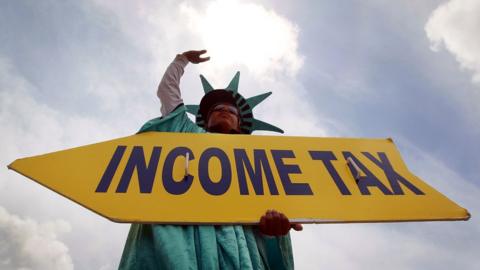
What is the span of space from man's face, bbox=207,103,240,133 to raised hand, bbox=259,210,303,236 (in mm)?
1456

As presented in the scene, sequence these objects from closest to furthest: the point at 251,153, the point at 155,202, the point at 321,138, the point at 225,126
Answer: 1. the point at 155,202
2. the point at 251,153
3. the point at 321,138
4. the point at 225,126

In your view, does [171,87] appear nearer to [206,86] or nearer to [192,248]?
[206,86]

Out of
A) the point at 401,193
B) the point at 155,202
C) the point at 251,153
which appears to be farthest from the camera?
the point at 251,153

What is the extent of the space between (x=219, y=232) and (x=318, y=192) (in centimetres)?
67

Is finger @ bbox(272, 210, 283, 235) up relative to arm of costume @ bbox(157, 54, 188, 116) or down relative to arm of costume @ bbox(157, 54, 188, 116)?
down

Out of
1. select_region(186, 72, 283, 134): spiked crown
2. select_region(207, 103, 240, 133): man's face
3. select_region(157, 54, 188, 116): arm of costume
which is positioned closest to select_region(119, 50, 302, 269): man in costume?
select_region(157, 54, 188, 116): arm of costume

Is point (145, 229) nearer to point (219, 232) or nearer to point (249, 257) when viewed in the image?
point (219, 232)

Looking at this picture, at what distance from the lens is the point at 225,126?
9.98 feet

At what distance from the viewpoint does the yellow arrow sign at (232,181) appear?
1.67 meters

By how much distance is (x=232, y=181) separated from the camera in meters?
1.88

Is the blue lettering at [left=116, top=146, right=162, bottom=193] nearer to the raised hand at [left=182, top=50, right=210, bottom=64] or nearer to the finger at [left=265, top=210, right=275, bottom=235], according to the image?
the finger at [left=265, top=210, right=275, bottom=235]

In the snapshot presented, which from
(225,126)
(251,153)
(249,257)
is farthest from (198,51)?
(249,257)

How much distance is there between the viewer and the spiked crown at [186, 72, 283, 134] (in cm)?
347

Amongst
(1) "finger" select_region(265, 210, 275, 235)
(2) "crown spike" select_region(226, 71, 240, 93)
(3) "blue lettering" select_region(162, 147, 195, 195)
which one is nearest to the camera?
(1) "finger" select_region(265, 210, 275, 235)
